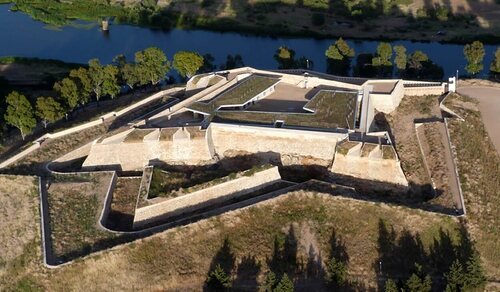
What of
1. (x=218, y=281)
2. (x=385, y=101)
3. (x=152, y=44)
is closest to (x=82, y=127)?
(x=218, y=281)

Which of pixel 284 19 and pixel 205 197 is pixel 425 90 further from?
pixel 284 19

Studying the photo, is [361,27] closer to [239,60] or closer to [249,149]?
[239,60]

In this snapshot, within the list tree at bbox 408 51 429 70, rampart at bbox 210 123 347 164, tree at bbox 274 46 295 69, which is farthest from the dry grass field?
tree at bbox 408 51 429 70

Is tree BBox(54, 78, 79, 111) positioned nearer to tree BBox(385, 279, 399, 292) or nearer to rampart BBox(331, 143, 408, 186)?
rampart BBox(331, 143, 408, 186)

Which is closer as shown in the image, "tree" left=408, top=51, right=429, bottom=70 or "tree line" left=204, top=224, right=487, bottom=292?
"tree line" left=204, top=224, right=487, bottom=292

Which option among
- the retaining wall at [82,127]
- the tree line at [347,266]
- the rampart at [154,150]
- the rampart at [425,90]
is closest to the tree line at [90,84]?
the retaining wall at [82,127]

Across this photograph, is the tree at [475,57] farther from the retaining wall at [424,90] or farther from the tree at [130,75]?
the tree at [130,75]
